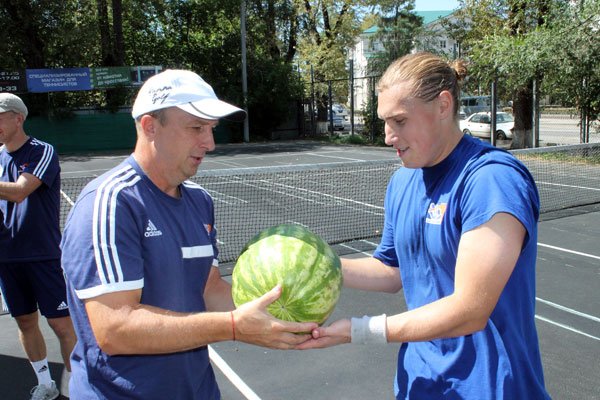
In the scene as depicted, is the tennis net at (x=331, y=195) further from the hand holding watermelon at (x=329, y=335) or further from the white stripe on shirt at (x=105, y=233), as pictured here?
the hand holding watermelon at (x=329, y=335)

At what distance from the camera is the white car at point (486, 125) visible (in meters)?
26.9

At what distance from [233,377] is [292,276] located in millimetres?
3014

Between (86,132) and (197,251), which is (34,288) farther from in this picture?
(86,132)

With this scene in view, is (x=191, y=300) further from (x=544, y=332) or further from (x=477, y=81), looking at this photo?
(x=477, y=81)

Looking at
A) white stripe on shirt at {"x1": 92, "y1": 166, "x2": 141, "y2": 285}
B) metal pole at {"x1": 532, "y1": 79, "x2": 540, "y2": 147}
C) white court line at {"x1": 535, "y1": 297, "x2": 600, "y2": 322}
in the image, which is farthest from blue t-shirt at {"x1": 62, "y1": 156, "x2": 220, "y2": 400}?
metal pole at {"x1": 532, "y1": 79, "x2": 540, "y2": 147}

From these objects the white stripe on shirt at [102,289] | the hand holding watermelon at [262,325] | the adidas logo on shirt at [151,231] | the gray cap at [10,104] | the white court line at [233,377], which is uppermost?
the gray cap at [10,104]

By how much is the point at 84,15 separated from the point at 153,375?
34770mm

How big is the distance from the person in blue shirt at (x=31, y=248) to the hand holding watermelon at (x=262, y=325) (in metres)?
3.10

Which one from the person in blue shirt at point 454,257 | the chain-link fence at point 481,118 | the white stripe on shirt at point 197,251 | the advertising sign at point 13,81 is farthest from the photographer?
the advertising sign at point 13,81

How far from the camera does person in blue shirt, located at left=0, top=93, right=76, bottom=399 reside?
4551 millimetres

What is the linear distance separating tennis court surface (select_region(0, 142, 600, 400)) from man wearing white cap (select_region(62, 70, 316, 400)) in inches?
92.6

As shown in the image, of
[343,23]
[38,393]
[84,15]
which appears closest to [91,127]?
[84,15]

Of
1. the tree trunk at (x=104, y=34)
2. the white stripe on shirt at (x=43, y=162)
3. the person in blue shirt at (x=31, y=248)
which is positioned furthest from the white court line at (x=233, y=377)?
the tree trunk at (x=104, y=34)

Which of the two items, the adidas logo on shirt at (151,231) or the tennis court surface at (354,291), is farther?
the tennis court surface at (354,291)
